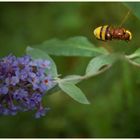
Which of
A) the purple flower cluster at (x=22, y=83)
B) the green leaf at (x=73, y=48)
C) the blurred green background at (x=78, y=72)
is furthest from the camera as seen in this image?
the blurred green background at (x=78, y=72)

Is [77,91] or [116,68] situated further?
[116,68]

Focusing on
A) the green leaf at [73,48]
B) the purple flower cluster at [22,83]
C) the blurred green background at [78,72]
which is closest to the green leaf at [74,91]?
the purple flower cluster at [22,83]

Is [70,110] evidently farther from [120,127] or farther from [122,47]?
[122,47]

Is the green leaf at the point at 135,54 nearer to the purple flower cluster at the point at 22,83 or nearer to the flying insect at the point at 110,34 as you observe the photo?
the flying insect at the point at 110,34

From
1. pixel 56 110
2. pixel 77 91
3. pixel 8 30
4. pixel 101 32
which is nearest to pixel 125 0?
pixel 101 32

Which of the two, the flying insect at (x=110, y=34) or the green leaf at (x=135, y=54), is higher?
the flying insect at (x=110, y=34)

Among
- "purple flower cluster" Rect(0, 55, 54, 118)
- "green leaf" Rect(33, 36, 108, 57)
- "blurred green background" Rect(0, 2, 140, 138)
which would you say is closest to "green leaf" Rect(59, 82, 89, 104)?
"purple flower cluster" Rect(0, 55, 54, 118)

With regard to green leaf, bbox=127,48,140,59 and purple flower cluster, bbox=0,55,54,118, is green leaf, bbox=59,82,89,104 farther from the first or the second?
green leaf, bbox=127,48,140,59
